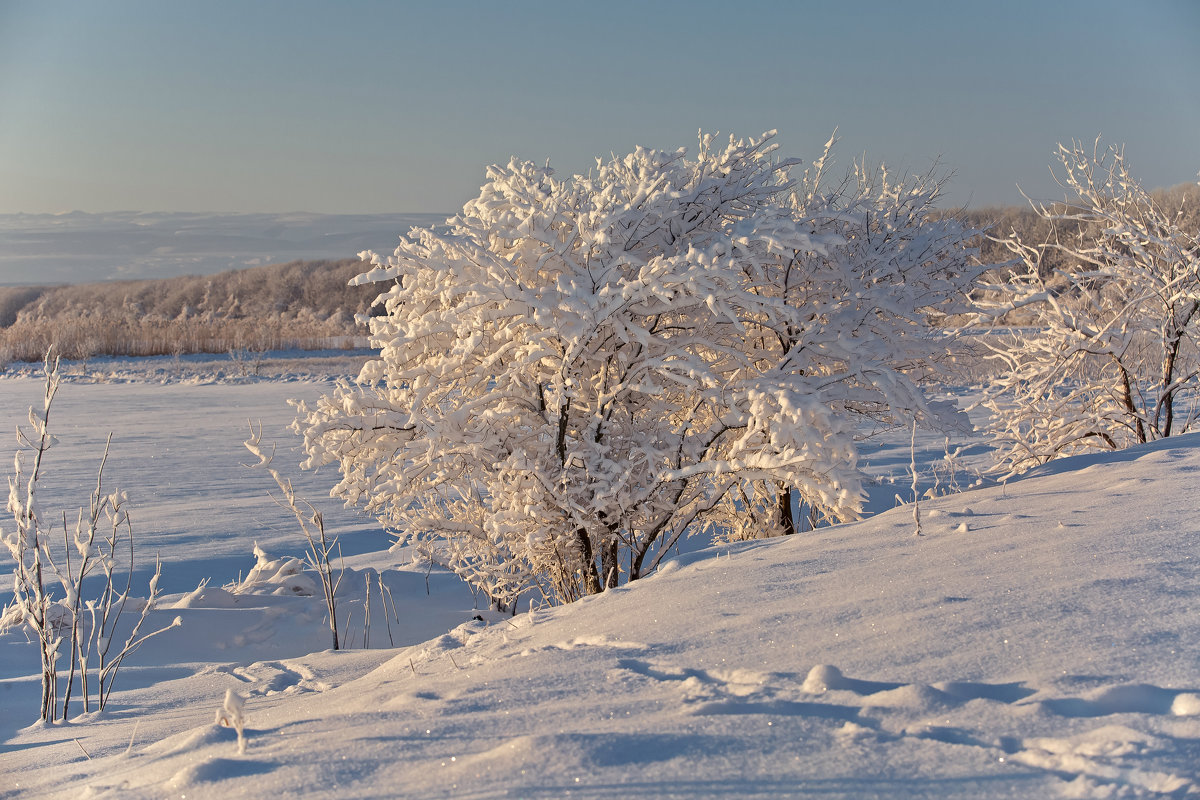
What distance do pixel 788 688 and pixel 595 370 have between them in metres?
3.47

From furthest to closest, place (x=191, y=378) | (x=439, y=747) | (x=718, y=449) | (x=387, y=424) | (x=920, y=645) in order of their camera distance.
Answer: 1. (x=191, y=378)
2. (x=718, y=449)
3. (x=387, y=424)
4. (x=920, y=645)
5. (x=439, y=747)

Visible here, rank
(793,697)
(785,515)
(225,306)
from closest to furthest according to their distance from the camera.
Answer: (793,697)
(785,515)
(225,306)

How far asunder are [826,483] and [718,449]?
1.50 m

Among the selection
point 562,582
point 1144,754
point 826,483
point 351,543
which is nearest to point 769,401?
point 826,483

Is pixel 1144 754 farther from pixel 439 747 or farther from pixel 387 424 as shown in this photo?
pixel 387 424

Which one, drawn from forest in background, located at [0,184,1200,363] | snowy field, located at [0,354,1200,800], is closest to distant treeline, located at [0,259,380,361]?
forest in background, located at [0,184,1200,363]

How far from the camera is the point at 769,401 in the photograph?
4875 mm

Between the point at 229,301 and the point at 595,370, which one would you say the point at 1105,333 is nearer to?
the point at 595,370

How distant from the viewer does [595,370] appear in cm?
568

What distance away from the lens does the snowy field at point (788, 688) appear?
1.98 meters

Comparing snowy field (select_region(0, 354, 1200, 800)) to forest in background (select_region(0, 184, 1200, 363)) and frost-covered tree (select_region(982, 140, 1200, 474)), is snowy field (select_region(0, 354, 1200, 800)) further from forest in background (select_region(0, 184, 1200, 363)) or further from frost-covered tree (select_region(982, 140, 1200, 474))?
forest in background (select_region(0, 184, 1200, 363))

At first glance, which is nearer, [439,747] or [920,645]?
[439,747]

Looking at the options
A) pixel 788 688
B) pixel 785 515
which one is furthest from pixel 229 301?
pixel 788 688

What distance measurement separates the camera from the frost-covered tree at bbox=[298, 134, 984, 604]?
4883 millimetres
